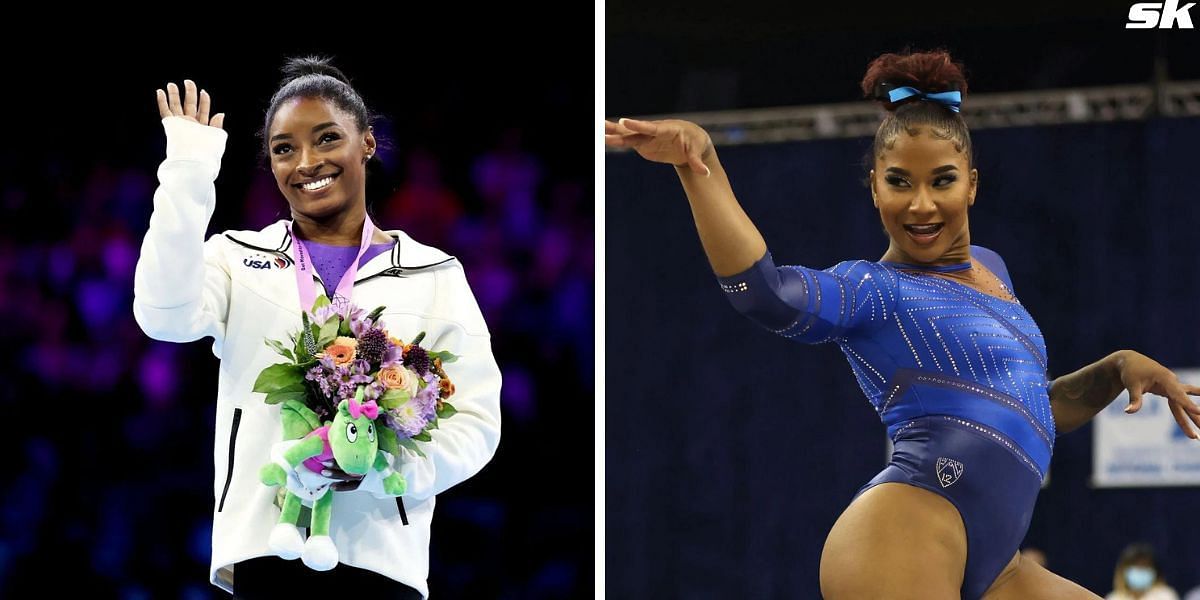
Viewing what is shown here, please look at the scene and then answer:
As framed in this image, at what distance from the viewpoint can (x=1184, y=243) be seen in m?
5.83

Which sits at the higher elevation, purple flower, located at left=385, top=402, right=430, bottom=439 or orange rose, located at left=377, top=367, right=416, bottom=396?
orange rose, located at left=377, top=367, right=416, bottom=396

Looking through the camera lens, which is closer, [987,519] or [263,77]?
[987,519]

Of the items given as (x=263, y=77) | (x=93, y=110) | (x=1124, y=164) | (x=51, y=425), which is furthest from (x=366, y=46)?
(x=1124, y=164)

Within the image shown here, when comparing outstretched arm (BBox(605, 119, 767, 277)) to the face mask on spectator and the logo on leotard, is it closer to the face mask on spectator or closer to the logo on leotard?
the logo on leotard

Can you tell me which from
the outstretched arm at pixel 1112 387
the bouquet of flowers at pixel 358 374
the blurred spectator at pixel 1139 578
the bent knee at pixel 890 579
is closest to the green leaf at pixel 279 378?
the bouquet of flowers at pixel 358 374

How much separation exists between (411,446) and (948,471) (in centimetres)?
114

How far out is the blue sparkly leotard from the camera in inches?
126

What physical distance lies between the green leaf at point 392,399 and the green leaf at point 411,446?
0.09 metres

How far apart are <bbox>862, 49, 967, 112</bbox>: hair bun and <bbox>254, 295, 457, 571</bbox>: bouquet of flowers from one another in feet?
4.14

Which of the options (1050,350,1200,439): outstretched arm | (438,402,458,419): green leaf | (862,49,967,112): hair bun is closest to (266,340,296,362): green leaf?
(438,402,458,419): green leaf

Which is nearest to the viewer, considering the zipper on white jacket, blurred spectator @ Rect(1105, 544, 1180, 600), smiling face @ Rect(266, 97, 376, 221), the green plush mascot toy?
the green plush mascot toy

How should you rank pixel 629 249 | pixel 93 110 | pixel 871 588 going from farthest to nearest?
1. pixel 629 249
2. pixel 93 110
3. pixel 871 588

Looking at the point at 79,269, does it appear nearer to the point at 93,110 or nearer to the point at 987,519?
the point at 93,110

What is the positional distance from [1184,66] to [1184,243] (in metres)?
0.69
